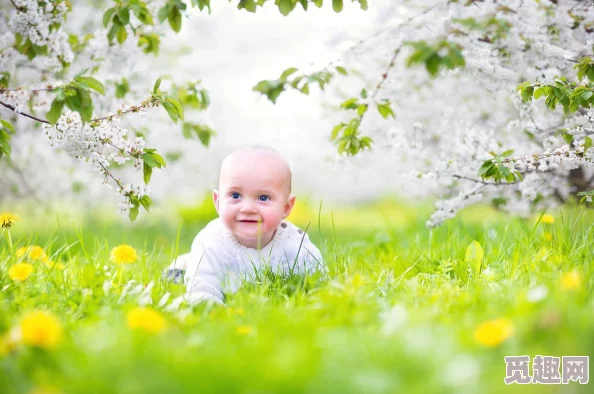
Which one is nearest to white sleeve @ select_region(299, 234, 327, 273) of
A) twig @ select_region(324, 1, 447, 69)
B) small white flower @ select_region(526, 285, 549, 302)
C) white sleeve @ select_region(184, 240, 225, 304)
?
white sleeve @ select_region(184, 240, 225, 304)

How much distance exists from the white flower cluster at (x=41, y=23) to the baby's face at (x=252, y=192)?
3.12 feet

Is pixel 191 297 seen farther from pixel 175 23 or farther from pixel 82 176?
pixel 82 176

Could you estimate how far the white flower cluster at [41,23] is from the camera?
2375mm

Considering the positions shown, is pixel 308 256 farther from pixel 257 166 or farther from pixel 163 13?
pixel 163 13

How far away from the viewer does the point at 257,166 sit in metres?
2.42

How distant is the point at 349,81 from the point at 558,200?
83.1 inches

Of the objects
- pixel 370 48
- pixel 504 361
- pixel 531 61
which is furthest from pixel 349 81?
pixel 504 361

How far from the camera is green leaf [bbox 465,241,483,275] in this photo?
2256mm

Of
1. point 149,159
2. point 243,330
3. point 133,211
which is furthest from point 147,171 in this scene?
point 243,330

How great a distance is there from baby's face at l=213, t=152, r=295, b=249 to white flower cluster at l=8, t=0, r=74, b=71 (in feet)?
3.12

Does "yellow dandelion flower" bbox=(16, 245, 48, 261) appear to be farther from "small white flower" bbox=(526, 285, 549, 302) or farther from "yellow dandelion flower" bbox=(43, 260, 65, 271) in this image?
"small white flower" bbox=(526, 285, 549, 302)

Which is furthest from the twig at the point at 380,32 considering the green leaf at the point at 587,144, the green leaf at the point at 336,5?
the green leaf at the point at 587,144

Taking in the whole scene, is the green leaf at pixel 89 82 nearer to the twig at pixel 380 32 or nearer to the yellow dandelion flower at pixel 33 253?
the yellow dandelion flower at pixel 33 253

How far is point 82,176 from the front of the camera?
536cm
